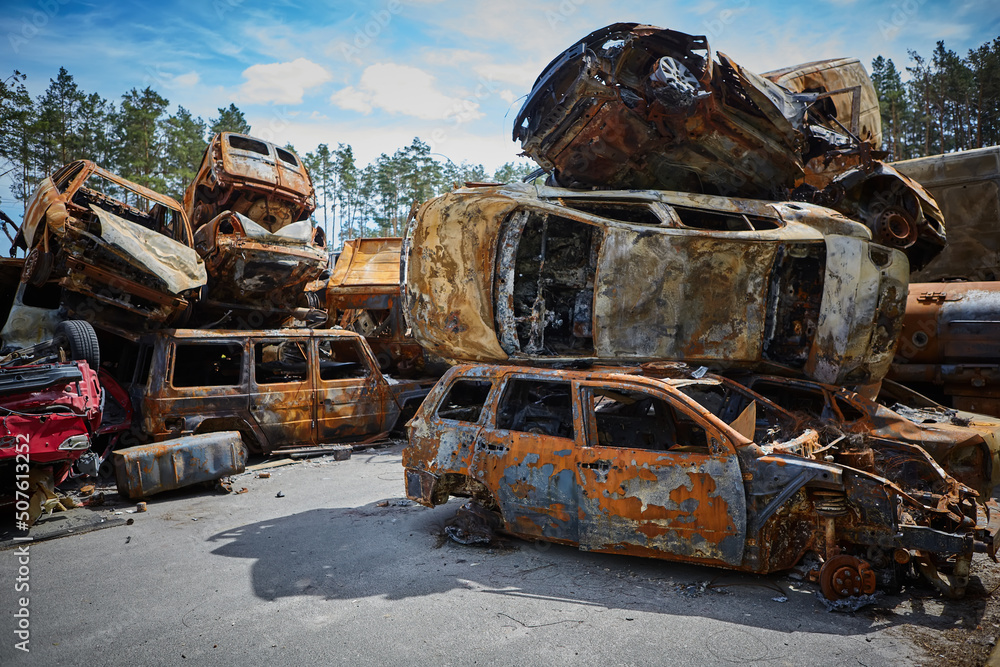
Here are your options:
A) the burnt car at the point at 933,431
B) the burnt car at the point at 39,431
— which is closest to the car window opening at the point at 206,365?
the burnt car at the point at 39,431

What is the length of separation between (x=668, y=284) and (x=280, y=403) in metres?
4.89

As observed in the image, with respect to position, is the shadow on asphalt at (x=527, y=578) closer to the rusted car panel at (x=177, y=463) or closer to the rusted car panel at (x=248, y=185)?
the rusted car panel at (x=177, y=463)

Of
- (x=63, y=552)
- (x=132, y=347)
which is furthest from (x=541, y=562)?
(x=132, y=347)

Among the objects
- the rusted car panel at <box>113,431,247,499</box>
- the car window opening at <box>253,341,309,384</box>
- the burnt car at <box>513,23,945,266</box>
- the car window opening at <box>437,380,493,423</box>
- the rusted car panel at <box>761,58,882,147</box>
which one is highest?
the rusted car panel at <box>761,58,882,147</box>

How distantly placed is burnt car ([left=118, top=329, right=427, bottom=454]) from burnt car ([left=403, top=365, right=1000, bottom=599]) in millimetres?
3315

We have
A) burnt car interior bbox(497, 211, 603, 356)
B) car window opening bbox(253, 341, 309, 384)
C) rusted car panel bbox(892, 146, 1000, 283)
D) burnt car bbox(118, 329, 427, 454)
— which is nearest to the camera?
burnt car interior bbox(497, 211, 603, 356)

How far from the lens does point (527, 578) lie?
13.2 feet

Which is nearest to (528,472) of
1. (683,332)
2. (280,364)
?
(683,332)

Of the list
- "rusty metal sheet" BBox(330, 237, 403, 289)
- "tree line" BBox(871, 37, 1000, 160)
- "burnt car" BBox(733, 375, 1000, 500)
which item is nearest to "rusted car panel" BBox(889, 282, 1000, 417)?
"burnt car" BBox(733, 375, 1000, 500)

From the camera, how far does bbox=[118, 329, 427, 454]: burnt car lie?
6836mm

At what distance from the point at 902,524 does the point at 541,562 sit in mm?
2222

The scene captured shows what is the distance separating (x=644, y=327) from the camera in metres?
5.73

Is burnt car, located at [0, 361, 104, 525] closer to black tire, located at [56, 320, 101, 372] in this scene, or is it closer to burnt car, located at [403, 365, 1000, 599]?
black tire, located at [56, 320, 101, 372]

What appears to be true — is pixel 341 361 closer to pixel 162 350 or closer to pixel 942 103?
pixel 162 350
